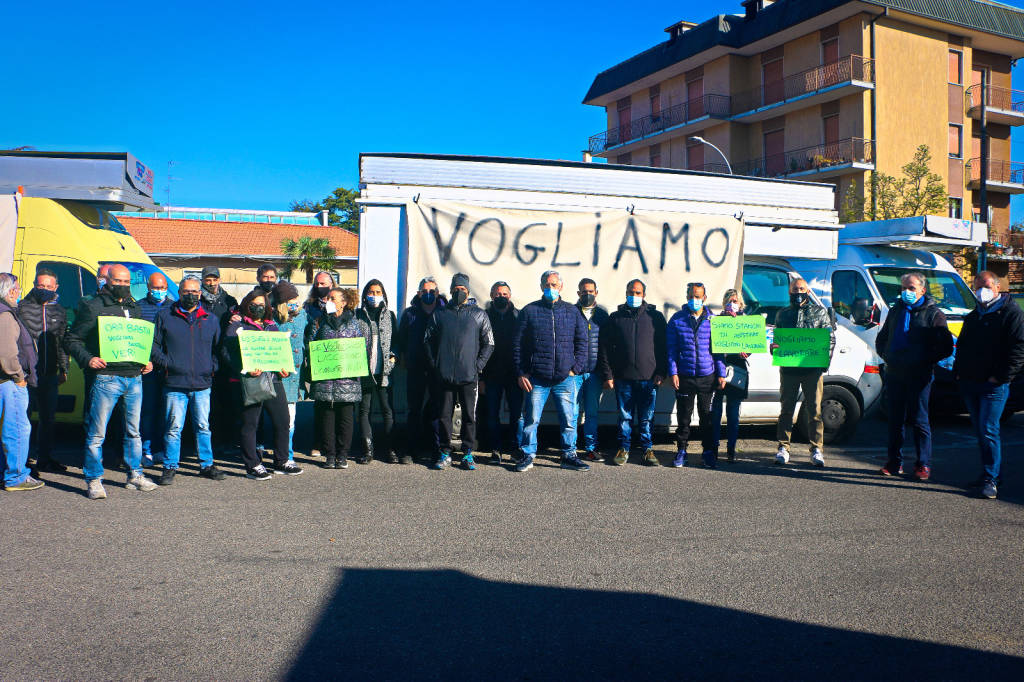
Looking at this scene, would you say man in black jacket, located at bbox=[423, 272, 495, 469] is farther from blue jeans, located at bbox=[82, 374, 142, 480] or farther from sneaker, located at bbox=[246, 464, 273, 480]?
blue jeans, located at bbox=[82, 374, 142, 480]

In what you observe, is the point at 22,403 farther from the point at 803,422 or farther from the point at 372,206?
the point at 803,422

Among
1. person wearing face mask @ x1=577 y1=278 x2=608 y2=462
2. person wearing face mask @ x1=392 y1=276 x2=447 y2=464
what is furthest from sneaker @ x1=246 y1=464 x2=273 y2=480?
person wearing face mask @ x1=577 y1=278 x2=608 y2=462

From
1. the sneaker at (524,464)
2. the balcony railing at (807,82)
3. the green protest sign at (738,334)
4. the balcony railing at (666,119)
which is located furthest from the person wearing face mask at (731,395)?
the balcony railing at (666,119)

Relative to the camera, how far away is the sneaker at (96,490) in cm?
658

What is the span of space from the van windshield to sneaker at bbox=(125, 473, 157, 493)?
9.02m

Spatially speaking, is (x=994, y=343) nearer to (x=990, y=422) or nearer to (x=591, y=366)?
(x=990, y=422)

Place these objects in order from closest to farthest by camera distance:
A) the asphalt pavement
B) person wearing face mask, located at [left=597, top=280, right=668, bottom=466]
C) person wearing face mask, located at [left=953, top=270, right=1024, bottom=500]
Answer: the asphalt pavement → person wearing face mask, located at [left=953, top=270, right=1024, bottom=500] → person wearing face mask, located at [left=597, top=280, right=668, bottom=466]

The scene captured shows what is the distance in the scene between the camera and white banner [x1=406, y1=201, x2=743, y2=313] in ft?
28.4

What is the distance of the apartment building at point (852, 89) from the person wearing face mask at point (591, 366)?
27.8 m

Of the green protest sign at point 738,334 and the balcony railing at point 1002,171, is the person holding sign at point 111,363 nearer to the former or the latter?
the green protest sign at point 738,334

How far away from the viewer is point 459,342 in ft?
25.4

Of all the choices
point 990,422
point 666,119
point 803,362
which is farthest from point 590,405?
point 666,119

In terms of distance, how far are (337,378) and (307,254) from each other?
4064 centimetres

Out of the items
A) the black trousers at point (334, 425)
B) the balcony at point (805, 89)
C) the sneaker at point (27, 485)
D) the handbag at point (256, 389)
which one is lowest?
the sneaker at point (27, 485)
